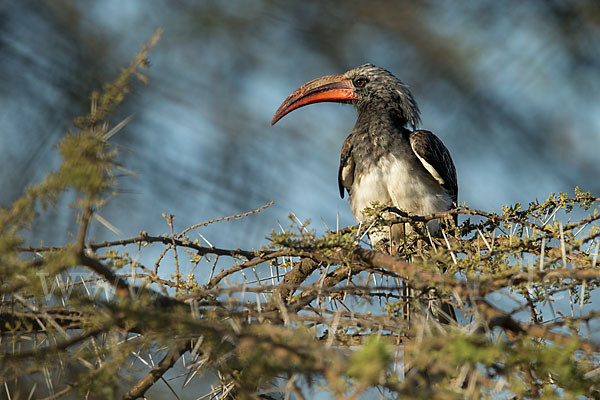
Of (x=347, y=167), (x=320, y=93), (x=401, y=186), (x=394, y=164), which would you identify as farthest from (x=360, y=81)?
(x=401, y=186)

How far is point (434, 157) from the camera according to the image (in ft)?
11.8

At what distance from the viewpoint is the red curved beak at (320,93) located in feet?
15.0

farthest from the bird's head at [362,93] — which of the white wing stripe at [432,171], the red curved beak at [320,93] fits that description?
the white wing stripe at [432,171]

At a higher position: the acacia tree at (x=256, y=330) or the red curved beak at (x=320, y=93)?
the red curved beak at (x=320, y=93)

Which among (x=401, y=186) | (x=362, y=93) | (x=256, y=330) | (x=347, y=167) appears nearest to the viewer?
(x=256, y=330)

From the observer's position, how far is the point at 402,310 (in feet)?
5.09

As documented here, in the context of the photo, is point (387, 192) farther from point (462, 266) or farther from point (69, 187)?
point (69, 187)

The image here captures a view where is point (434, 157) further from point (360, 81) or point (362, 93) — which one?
point (360, 81)

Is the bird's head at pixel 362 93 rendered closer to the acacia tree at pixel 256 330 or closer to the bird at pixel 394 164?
the bird at pixel 394 164

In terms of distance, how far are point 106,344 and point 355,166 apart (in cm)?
267

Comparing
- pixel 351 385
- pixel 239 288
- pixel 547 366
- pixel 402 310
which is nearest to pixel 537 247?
pixel 402 310

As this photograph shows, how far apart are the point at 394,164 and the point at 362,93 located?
3.67ft

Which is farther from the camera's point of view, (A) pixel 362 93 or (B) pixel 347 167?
(A) pixel 362 93

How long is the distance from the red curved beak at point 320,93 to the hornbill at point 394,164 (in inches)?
9.1
